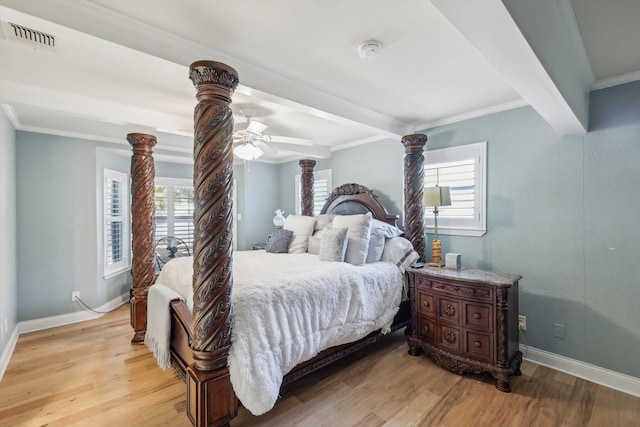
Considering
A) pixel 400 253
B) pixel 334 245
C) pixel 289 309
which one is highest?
pixel 334 245

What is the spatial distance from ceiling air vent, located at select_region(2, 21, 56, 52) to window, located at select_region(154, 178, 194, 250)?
3.49 metres

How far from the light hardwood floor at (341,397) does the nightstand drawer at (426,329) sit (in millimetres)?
233

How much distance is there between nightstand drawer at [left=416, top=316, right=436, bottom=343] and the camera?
267cm

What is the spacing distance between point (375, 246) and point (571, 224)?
176 cm

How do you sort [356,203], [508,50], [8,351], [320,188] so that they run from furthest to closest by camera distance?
[320,188]
[356,203]
[8,351]
[508,50]

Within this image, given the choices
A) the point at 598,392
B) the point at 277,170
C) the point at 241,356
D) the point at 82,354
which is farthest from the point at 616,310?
the point at 277,170

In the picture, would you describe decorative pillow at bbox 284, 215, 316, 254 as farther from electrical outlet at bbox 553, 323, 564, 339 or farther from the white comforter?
electrical outlet at bbox 553, 323, 564, 339

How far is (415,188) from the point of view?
326cm

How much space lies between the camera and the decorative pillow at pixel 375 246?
3154mm

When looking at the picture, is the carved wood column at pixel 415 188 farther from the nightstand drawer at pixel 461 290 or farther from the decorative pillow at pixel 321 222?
the decorative pillow at pixel 321 222

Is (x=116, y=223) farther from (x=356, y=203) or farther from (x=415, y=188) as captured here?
(x=415, y=188)

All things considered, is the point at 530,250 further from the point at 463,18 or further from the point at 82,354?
the point at 82,354

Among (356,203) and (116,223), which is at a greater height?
(356,203)

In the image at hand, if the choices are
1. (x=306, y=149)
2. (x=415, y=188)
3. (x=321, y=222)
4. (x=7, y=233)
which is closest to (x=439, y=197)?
(x=415, y=188)
